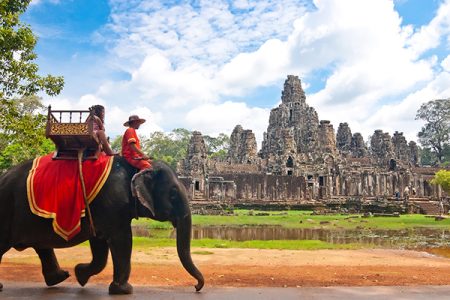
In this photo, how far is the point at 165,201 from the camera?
6.91 m

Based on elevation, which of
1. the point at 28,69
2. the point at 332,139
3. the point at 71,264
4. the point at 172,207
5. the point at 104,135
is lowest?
the point at 71,264

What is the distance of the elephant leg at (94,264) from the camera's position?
278 inches

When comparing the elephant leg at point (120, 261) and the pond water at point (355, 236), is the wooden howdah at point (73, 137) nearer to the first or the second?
the elephant leg at point (120, 261)

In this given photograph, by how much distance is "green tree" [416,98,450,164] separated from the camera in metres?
81.6

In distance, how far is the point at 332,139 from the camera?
60.8m

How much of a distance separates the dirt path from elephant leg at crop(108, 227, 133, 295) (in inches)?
75.6

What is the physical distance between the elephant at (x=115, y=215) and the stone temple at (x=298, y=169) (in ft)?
138

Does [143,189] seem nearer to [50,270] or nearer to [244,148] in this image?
[50,270]

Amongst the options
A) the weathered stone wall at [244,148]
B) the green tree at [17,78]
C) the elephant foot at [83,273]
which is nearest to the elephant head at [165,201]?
the elephant foot at [83,273]

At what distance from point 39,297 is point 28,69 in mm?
8929

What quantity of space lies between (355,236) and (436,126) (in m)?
66.6

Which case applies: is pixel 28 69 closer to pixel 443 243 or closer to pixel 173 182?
pixel 173 182

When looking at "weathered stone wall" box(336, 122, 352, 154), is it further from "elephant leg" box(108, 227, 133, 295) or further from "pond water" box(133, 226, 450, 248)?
"elephant leg" box(108, 227, 133, 295)

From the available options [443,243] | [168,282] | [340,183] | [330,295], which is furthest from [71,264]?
[340,183]
